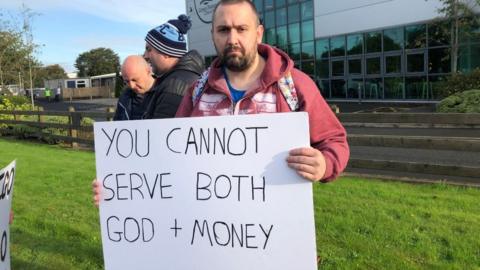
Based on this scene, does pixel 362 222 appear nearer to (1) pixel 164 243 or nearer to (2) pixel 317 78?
(1) pixel 164 243

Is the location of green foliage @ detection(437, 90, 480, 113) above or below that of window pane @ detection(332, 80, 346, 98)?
below

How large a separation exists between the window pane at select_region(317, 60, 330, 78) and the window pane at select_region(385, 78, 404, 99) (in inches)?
187

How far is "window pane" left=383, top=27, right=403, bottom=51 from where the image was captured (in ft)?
82.3

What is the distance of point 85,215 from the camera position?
20.9 feet

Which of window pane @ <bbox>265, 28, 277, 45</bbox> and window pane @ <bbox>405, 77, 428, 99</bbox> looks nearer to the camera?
window pane @ <bbox>405, 77, 428, 99</bbox>

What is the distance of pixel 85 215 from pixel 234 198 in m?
4.30

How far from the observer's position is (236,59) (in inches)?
97.0

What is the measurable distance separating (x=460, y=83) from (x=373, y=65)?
6802 millimetres

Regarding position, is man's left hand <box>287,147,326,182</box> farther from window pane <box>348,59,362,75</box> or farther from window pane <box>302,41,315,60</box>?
window pane <box>302,41,315,60</box>

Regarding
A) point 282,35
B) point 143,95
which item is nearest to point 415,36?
point 282,35

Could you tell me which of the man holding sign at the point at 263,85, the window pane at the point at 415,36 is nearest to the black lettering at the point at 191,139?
the man holding sign at the point at 263,85

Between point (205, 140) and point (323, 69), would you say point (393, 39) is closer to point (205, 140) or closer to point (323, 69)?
point (323, 69)

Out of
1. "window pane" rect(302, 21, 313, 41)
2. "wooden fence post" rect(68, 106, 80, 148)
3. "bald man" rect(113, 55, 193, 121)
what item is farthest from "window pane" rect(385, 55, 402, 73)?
"bald man" rect(113, 55, 193, 121)

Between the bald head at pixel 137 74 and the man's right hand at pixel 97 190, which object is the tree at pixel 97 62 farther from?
the man's right hand at pixel 97 190
